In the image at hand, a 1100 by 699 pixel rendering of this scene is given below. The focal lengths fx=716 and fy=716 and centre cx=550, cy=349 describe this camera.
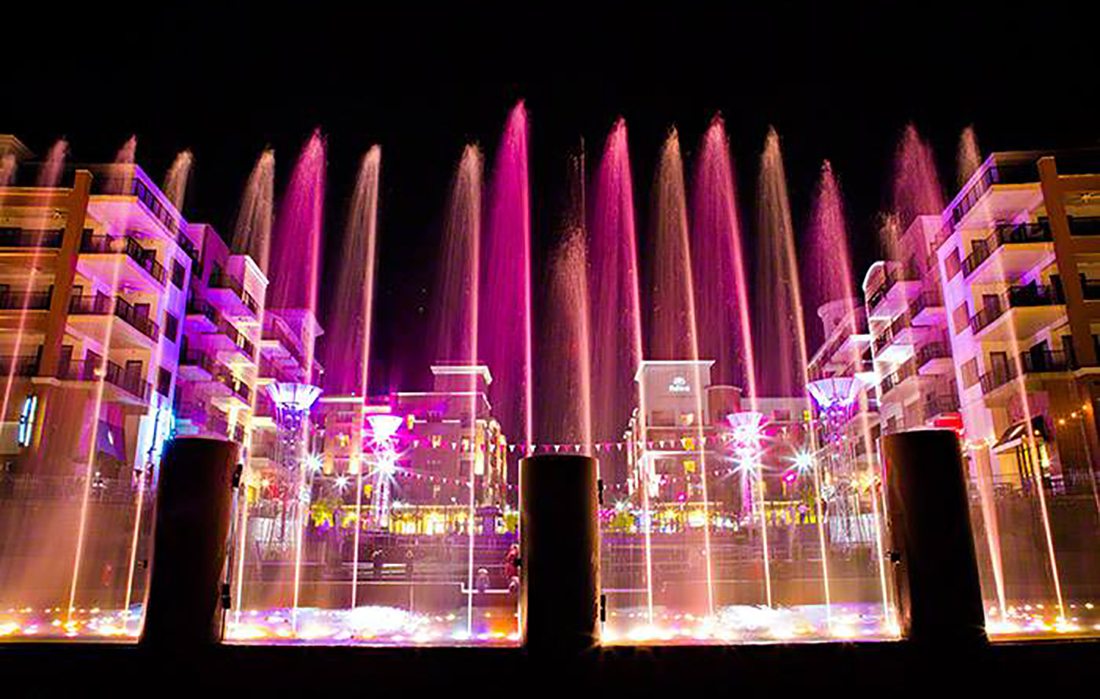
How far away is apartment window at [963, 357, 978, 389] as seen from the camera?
1453 inches

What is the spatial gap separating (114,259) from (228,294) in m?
12.4

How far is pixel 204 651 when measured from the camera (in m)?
5.85

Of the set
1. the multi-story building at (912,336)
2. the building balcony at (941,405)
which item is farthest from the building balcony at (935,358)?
the building balcony at (941,405)

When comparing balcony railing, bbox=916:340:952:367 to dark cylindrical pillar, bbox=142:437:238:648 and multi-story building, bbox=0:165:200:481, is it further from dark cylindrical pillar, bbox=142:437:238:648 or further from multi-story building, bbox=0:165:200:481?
dark cylindrical pillar, bbox=142:437:238:648

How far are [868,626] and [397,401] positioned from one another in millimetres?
92674

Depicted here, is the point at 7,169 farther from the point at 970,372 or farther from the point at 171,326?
the point at 970,372

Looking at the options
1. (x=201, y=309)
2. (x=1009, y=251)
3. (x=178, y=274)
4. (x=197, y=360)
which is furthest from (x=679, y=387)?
(x=178, y=274)

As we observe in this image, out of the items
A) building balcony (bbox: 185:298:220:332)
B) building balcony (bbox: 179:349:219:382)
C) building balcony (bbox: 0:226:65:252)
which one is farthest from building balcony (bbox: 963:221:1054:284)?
building balcony (bbox: 0:226:65:252)

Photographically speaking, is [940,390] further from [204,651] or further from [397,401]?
[397,401]

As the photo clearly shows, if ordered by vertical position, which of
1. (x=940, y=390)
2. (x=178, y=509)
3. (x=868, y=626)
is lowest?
(x=868, y=626)

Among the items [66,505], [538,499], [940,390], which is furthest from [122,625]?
[940,390]

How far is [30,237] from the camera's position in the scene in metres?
32.8

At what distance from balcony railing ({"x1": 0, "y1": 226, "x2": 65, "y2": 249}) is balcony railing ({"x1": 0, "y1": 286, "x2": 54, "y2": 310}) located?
208 cm

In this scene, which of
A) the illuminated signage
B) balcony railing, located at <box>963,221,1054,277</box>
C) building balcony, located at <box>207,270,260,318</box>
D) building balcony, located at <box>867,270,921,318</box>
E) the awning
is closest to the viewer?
the awning
